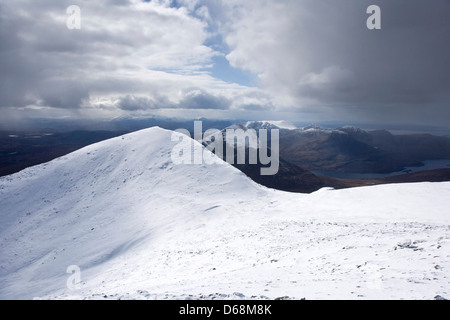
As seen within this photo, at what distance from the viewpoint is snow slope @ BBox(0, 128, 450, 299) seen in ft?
34.1

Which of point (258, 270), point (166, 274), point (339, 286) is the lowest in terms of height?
point (166, 274)

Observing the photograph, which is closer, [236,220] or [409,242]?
[409,242]

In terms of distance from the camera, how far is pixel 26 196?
→ 37.4 meters

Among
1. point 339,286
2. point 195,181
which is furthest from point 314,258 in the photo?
point 195,181

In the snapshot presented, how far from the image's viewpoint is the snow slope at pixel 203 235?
10.4 meters

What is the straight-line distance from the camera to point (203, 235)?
21750mm
